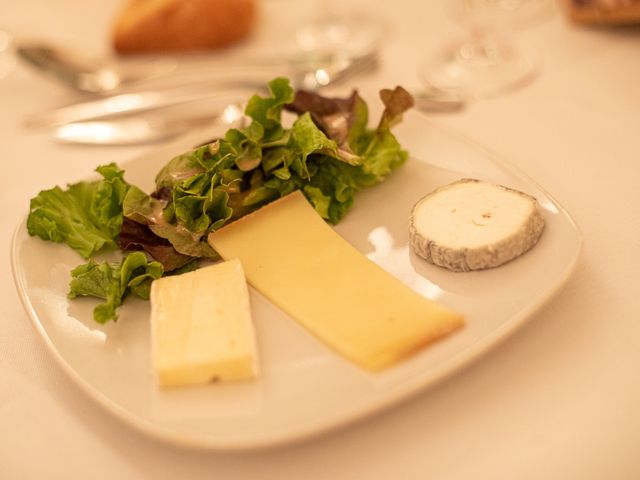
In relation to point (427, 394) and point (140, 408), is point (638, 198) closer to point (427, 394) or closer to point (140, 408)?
point (427, 394)

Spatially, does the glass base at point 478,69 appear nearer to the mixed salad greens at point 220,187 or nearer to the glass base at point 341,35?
the glass base at point 341,35

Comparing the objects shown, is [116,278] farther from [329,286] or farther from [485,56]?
[485,56]

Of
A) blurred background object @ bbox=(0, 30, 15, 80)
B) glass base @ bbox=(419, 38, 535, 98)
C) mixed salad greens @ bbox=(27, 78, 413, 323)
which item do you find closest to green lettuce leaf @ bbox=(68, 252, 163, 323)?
mixed salad greens @ bbox=(27, 78, 413, 323)

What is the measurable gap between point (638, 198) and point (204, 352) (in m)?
0.82

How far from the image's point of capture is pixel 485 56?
186cm

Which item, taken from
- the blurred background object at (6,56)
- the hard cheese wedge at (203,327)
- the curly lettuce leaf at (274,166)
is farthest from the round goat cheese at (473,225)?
the blurred background object at (6,56)

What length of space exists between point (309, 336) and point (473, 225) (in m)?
0.32

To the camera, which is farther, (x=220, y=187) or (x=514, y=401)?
(x=220, y=187)

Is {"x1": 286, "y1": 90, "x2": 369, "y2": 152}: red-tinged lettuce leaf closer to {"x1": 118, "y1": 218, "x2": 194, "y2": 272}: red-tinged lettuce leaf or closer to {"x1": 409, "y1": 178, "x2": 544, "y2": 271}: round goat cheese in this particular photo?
{"x1": 409, "y1": 178, "x2": 544, "y2": 271}: round goat cheese

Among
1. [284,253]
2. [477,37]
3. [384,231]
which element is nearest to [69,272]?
[284,253]

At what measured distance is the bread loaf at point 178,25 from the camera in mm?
2035

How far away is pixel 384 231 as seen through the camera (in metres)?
1.26

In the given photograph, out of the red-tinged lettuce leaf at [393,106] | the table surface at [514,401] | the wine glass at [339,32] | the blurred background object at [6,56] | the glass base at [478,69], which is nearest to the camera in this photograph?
the table surface at [514,401]

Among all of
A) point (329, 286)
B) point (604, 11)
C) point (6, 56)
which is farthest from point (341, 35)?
point (329, 286)
